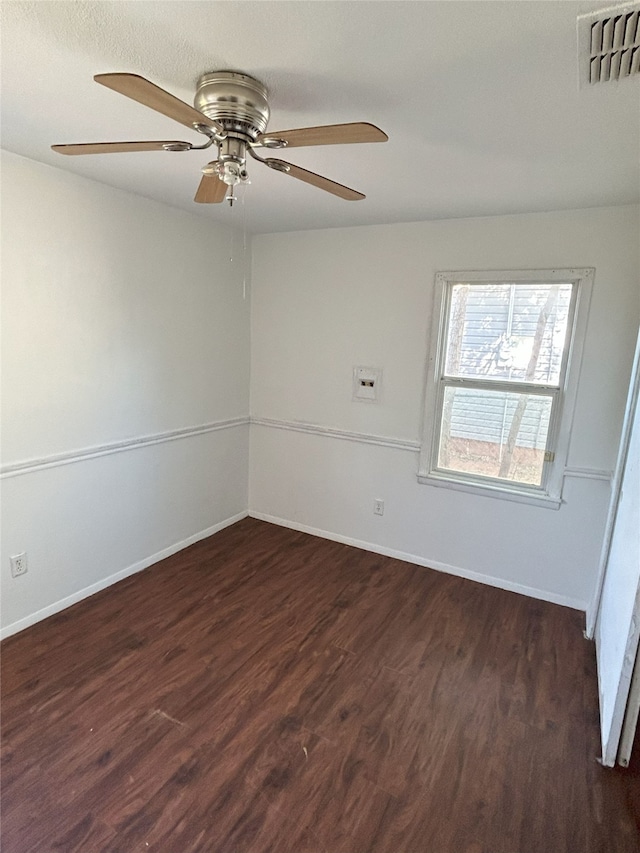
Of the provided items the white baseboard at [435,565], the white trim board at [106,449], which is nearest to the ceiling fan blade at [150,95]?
the white trim board at [106,449]

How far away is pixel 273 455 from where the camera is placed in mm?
3932

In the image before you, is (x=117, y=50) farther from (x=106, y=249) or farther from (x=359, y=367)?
(x=359, y=367)

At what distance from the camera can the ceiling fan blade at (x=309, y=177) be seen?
1394 mm

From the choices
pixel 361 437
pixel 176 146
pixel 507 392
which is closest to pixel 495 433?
pixel 507 392

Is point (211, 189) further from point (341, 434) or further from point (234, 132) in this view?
point (341, 434)

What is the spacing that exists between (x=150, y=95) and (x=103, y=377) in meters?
1.97

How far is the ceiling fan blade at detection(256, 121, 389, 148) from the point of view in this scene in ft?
3.84

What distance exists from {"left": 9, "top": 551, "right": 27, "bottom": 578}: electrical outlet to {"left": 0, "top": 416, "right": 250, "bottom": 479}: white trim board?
0.44 meters

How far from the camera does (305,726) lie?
1977mm

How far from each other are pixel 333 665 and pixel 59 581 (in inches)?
64.0

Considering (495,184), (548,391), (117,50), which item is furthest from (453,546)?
(117,50)

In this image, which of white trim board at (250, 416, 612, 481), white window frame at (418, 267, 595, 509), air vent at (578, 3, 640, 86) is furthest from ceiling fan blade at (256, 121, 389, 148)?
white trim board at (250, 416, 612, 481)

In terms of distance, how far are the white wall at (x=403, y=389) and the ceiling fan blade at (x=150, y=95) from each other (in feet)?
7.02

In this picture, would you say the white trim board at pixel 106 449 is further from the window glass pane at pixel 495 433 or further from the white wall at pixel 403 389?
the window glass pane at pixel 495 433
